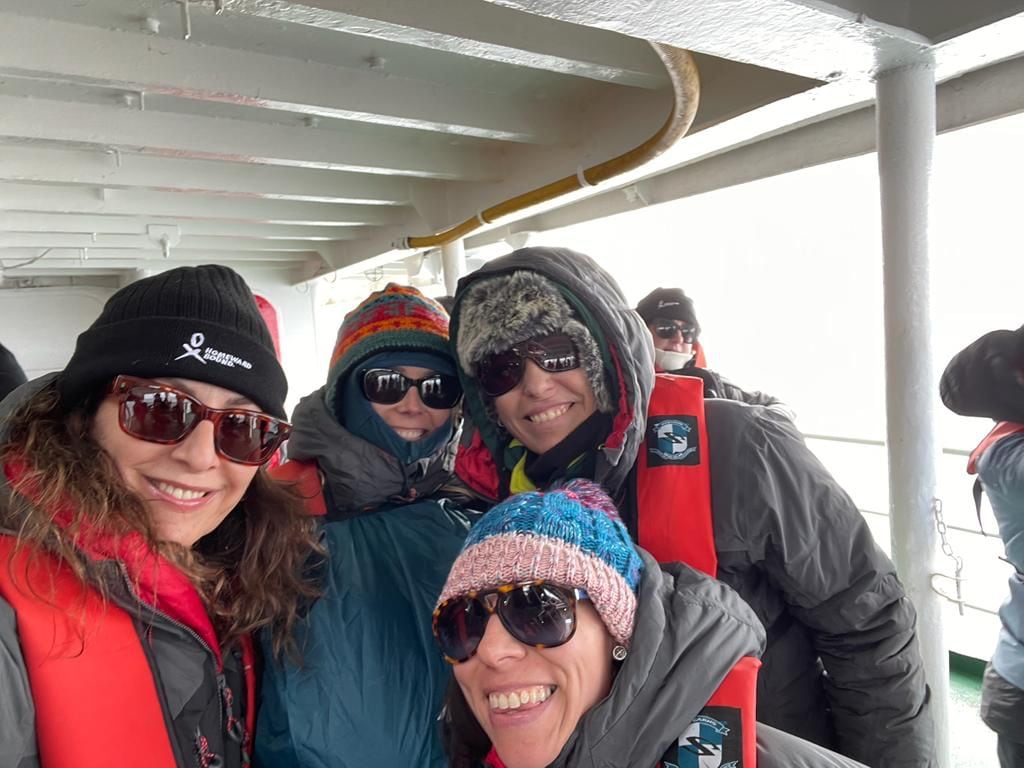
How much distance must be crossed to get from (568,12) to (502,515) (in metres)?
1.01

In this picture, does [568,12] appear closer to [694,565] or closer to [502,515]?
[502,515]

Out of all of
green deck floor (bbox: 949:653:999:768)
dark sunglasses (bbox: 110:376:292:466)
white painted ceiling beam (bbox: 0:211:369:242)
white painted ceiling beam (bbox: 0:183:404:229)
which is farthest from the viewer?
white painted ceiling beam (bbox: 0:211:369:242)

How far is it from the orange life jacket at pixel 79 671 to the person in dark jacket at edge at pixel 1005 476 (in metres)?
1.99

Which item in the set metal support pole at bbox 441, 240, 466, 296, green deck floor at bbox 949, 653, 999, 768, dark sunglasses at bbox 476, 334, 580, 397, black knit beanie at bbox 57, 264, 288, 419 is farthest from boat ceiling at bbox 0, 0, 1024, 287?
green deck floor at bbox 949, 653, 999, 768

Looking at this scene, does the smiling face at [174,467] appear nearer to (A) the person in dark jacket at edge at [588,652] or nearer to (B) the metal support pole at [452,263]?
(A) the person in dark jacket at edge at [588,652]

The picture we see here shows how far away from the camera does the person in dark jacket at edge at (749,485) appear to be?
117cm

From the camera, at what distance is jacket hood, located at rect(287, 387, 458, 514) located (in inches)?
54.1

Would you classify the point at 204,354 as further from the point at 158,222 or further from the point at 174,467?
the point at 158,222

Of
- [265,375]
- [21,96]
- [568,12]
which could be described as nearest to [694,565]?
[265,375]

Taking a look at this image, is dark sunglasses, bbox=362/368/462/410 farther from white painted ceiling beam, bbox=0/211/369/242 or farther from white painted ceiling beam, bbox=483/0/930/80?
white painted ceiling beam, bbox=0/211/369/242

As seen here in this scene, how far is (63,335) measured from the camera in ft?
19.7

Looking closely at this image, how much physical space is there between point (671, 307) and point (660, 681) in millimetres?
2777

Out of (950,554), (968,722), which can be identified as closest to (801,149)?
(950,554)

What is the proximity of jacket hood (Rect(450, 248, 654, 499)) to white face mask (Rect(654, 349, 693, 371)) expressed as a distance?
198cm
